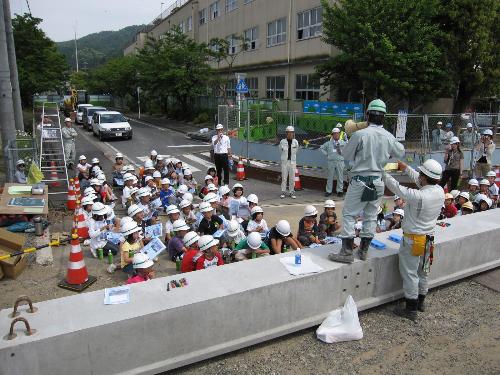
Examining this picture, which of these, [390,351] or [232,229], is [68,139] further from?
[390,351]

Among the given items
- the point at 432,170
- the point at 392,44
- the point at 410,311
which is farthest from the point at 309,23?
the point at 410,311

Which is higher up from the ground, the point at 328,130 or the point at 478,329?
the point at 328,130

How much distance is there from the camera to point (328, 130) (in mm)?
13500

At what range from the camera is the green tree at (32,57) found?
78.1 feet

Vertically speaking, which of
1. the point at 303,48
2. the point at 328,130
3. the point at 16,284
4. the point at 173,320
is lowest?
the point at 16,284

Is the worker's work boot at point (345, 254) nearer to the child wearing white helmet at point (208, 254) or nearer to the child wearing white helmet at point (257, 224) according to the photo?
the child wearing white helmet at point (208, 254)

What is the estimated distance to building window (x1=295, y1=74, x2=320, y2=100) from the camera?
2469 centimetres

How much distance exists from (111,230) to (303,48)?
2094 cm

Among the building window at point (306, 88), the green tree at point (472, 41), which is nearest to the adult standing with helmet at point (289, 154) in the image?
the green tree at point (472, 41)

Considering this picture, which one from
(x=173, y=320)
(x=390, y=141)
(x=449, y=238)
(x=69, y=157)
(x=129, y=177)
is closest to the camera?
(x=173, y=320)

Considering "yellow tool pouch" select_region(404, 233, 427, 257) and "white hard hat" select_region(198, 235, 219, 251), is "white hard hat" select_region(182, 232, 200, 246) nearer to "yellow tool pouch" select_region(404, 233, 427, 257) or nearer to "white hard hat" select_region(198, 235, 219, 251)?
"white hard hat" select_region(198, 235, 219, 251)

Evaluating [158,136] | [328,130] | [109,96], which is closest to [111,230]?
[328,130]

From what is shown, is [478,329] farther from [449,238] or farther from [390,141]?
[390,141]

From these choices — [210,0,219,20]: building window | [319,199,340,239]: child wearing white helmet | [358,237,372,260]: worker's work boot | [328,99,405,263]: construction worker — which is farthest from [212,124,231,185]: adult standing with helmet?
[210,0,219,20]: building window
